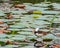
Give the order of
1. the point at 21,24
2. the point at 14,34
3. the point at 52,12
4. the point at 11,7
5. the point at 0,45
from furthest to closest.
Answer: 1. the point at 11,7
2. the point at 52,12
3. the point at 21,24
4. the point at 14,34
5. the point at 0,45

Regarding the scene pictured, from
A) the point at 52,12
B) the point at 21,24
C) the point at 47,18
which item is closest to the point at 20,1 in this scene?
the point at 52,12

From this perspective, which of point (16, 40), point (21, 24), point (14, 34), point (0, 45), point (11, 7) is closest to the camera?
point (0, 45)

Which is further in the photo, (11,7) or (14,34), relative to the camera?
(11,7)

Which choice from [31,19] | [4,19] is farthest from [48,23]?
[4,19]

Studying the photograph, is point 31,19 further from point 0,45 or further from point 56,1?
point 56,1

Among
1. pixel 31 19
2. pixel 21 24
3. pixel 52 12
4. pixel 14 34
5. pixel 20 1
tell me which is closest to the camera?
pixel 14 34

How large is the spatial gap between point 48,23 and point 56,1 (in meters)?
2.12

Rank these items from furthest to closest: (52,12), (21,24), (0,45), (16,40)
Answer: (52,12) → (21,24) → (16,40) → (0,45)

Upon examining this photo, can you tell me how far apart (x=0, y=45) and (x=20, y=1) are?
3019 millimetres

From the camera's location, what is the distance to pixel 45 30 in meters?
3.61

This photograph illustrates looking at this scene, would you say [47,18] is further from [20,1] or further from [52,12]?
[20,1]

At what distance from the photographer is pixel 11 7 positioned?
5.11 m

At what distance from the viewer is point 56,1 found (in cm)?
603

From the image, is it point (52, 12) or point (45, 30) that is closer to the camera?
point (45, 30)
